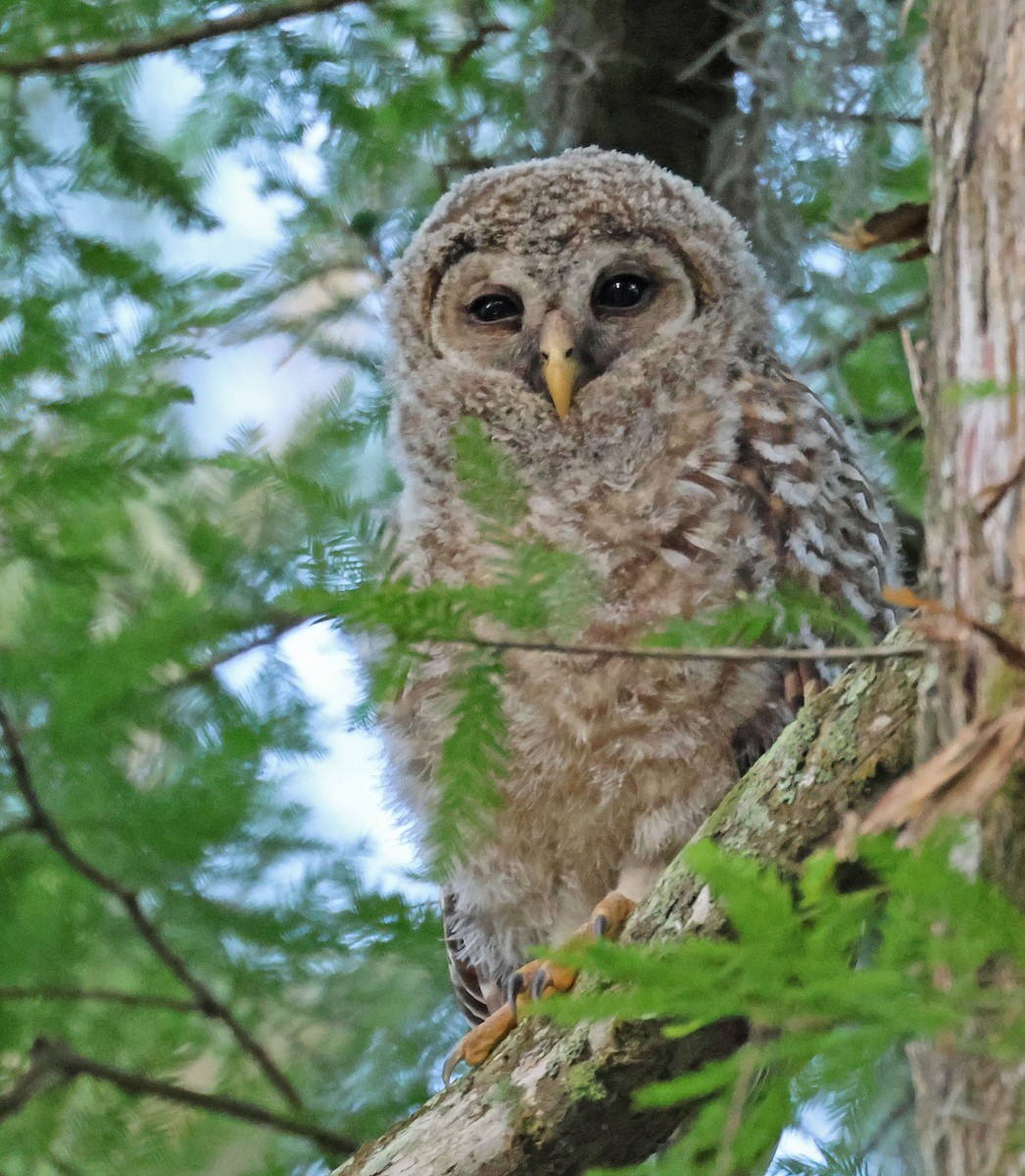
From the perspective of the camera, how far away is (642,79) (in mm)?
2990

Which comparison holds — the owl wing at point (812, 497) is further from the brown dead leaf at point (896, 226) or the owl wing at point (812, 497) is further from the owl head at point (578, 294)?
the brown dead leaf at point (896, 226)

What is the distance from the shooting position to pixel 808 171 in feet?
9.80

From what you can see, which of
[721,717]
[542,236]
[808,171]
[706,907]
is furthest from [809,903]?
[808,171]

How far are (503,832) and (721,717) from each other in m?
0.42

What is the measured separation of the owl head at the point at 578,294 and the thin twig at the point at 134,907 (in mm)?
927

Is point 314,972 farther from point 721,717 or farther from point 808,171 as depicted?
point 808,171

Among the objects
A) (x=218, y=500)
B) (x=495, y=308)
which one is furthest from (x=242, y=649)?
(x=495, y=308)

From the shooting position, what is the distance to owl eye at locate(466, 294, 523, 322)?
259 centimetres

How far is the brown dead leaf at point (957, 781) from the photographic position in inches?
37.7

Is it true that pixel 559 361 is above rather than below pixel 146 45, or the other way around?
below

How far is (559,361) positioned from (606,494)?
290mm

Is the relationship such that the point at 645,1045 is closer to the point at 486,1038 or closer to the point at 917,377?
the point at 486,1038

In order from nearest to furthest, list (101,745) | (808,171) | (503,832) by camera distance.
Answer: (503,832) → (101,745) → (808,171)

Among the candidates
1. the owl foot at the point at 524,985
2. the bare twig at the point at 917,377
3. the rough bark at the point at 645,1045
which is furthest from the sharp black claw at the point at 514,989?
the bare twig at the point at 917,377
